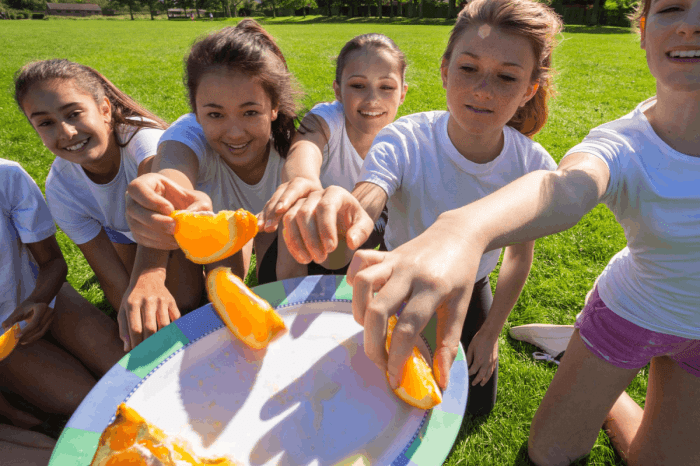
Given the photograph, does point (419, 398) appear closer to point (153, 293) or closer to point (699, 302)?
point (153, 293)

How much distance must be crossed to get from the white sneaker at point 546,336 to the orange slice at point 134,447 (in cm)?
267

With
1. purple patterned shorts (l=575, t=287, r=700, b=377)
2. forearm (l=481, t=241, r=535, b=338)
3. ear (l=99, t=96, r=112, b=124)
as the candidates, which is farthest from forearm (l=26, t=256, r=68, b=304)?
purple patterned shorts (l=575, t=287, r=700, b=377)

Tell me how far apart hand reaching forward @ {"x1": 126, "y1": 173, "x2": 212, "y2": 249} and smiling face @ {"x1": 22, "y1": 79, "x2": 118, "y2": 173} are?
1098 mm

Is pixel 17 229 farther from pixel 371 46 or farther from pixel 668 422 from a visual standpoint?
pixel 668 422

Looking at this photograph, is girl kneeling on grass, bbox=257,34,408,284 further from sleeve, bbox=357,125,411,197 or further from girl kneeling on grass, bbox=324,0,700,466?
girl kneeling on grass, bbox=324,0,700,466

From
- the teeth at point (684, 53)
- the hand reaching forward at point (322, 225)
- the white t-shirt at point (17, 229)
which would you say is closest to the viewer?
the hand reaching forward at point (322, 225)

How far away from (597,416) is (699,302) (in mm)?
793

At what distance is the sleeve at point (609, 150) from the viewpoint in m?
1.60

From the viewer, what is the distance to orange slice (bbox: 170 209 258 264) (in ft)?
4.82

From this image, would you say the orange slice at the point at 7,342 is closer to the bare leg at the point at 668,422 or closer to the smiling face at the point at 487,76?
the smiling face at the point at 487,76

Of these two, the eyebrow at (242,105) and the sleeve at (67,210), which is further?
the sleeve at (67,210)

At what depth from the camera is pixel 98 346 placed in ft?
8.55

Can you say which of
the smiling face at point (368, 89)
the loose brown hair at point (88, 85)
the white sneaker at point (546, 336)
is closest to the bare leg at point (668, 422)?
the white sneaker at point (546, 336)

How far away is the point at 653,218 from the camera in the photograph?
1758 millimetres
